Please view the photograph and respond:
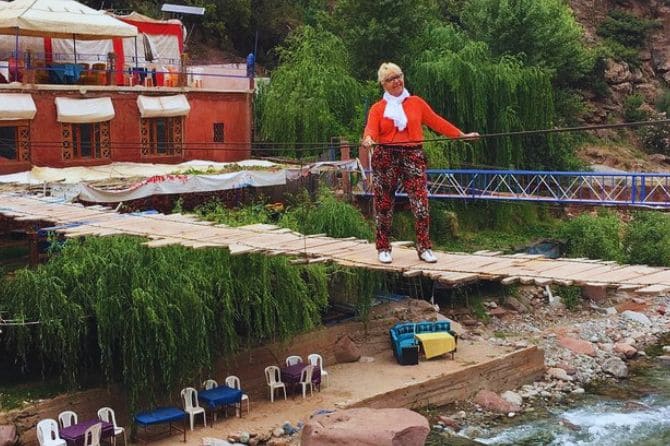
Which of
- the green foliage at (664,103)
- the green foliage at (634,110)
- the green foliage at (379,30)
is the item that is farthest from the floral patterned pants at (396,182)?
the green foliage at (664,103)

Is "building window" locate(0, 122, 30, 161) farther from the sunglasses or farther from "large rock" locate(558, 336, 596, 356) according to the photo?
the sunglasses

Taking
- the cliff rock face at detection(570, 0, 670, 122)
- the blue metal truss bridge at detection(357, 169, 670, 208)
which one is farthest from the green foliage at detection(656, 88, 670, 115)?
the blue metal truss bridge at detection(357, 169, 670, 208)

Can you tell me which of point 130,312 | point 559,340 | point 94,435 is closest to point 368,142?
point 130,312

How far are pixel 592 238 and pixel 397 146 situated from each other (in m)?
16.4

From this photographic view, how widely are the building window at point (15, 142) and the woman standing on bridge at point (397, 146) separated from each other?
511 inches

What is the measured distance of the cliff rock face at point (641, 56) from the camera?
1426 inches

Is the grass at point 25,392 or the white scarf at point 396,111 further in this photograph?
the grass at point 25,392

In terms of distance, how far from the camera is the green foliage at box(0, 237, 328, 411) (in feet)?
41.4

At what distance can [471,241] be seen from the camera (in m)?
23.6

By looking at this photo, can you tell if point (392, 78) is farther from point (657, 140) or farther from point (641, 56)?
point (641, 56)

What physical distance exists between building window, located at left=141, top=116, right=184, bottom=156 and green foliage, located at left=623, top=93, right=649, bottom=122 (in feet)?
64.8

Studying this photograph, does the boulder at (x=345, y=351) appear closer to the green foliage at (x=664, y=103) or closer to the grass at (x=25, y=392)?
the grass at (x=25, y=392)

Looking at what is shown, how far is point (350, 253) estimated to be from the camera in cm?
872

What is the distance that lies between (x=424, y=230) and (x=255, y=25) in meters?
27.5
